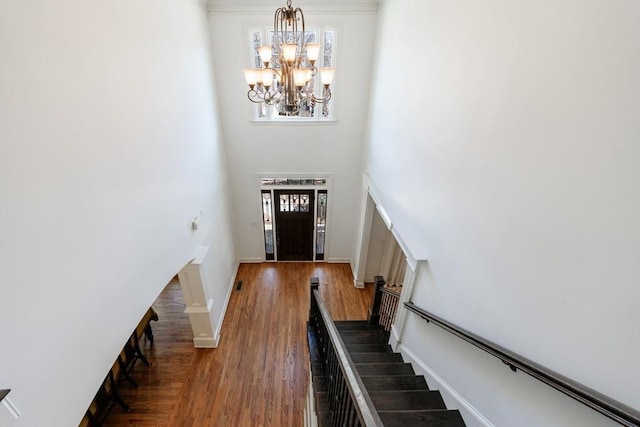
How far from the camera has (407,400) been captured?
244cm

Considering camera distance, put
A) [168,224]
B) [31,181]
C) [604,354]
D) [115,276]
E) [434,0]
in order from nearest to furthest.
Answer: [604,354]
[31,181]
[115,276]
[434,0]
[168,224]

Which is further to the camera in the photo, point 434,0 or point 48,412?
point 434,0

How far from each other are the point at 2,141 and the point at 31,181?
23 centimetres

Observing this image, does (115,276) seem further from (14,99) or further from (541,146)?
(541,146)

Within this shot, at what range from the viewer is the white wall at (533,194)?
3.46ft

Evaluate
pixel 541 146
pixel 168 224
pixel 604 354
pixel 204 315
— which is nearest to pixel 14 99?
pixel 168 224

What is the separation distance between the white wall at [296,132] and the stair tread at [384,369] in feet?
11.4

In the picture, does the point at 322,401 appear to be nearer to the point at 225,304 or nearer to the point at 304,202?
the point at 225,304

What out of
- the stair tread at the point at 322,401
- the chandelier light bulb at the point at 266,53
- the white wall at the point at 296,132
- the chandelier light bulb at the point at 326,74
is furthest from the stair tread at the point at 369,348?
the chandelier light bulb at the point at 266,53

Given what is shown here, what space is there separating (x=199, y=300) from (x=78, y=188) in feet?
9.11

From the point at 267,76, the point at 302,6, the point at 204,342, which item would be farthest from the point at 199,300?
the point at 302,6

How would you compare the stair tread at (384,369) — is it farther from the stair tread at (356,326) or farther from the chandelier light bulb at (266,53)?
the chandelier light bulb at (266,53)

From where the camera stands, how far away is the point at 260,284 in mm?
5945

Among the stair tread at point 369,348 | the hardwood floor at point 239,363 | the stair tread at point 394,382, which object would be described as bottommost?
the hardwood floor at point 239,363
